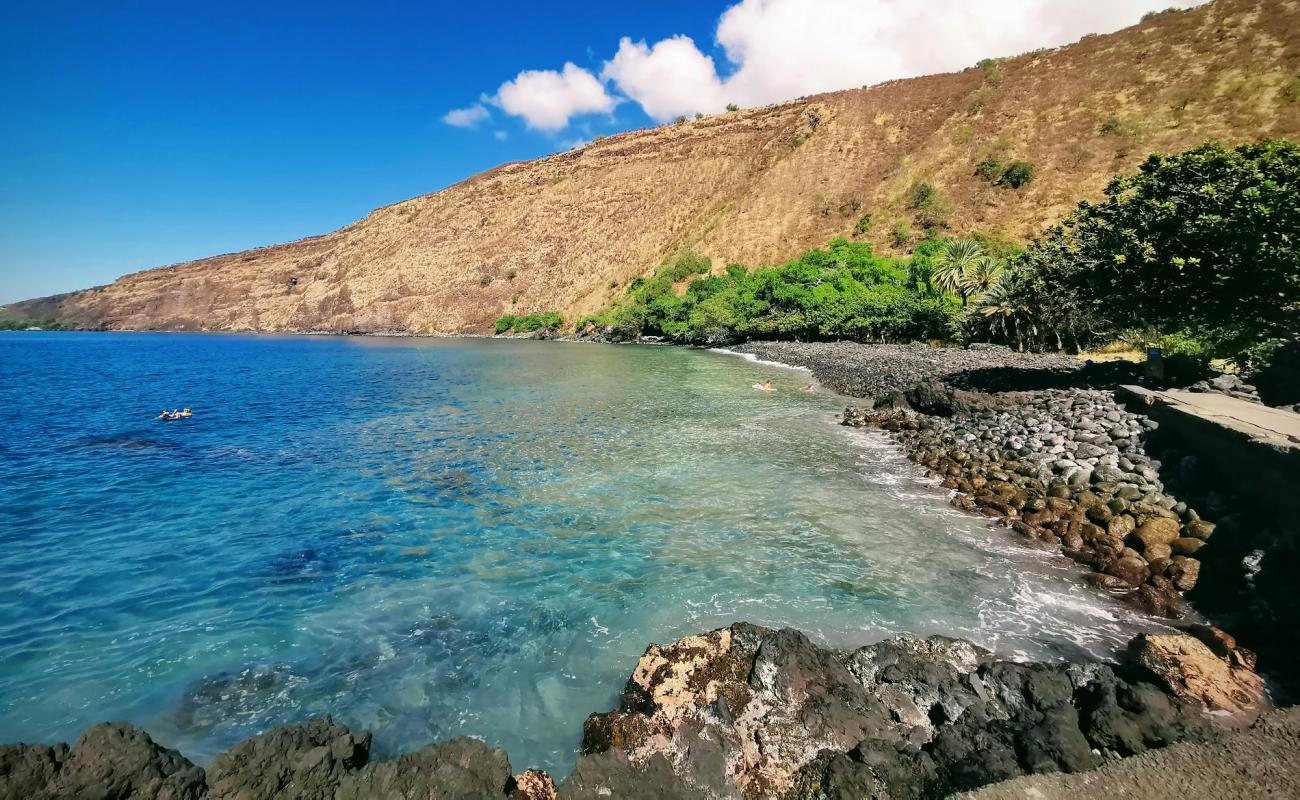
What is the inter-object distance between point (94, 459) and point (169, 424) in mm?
6358

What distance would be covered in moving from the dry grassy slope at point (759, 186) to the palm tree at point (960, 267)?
1463 cm

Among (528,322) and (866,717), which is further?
(528,322)

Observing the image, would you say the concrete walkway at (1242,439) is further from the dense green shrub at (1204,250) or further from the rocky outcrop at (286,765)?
the rocky outcrop at (286,765)

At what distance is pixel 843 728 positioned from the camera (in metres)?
5.32

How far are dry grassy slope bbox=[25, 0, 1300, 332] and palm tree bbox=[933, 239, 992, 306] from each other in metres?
14.6

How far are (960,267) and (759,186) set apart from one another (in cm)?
4464

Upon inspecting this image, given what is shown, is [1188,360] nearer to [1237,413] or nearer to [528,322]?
[1237,413]

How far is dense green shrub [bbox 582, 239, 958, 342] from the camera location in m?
43.9

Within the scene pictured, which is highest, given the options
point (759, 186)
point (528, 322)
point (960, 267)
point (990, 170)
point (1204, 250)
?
point (759, 186)

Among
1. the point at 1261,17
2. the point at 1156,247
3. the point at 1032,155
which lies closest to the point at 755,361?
the point at 1156,247

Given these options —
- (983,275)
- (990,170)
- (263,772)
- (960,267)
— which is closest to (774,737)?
(263,772)

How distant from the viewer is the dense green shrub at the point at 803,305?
144 ft

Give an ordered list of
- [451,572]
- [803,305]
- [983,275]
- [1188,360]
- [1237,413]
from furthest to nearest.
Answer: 1. [803,305]
2. [983,275]
3. [1188,360]
4. [1237,413]
5. [451,572]

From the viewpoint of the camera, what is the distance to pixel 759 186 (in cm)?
8212
